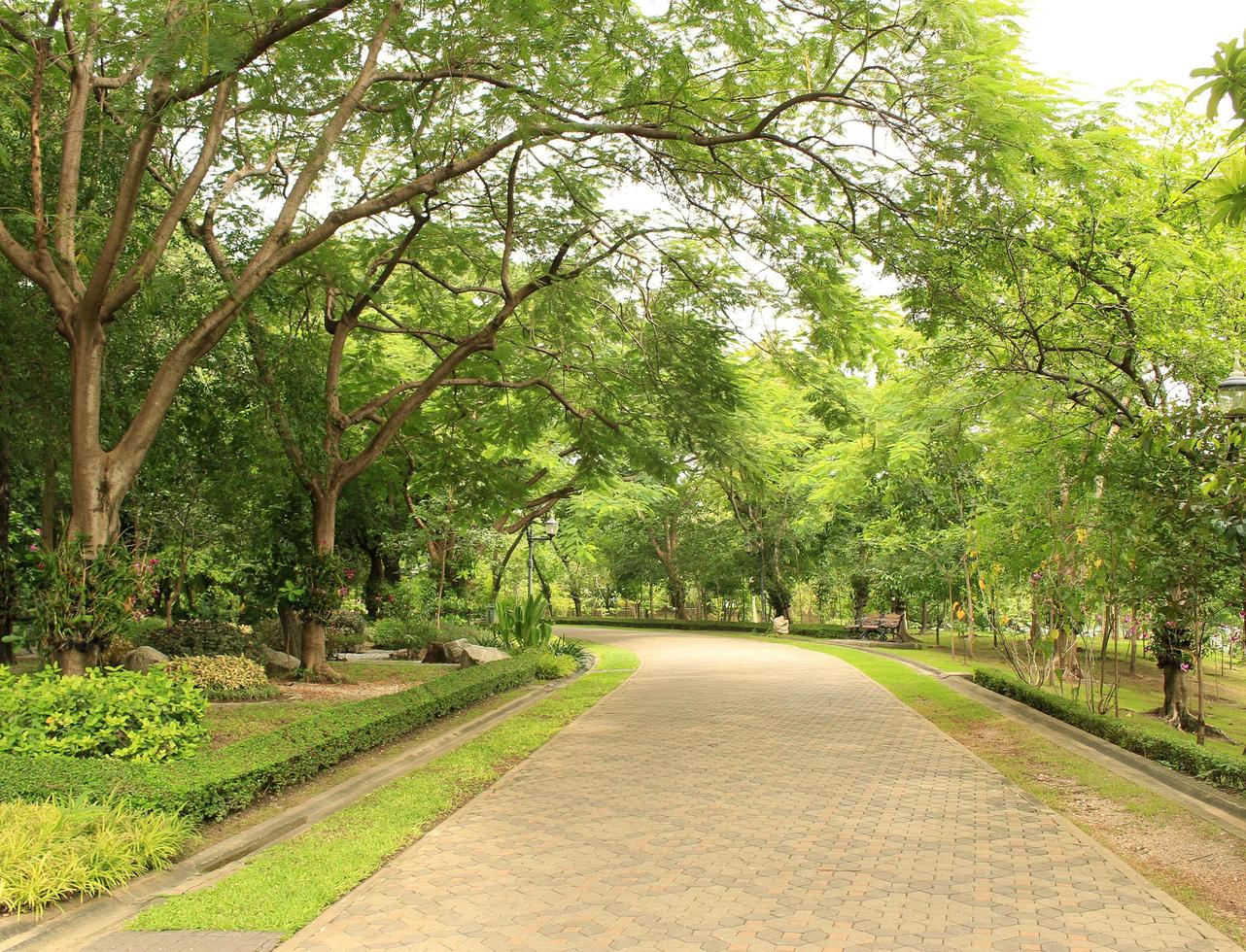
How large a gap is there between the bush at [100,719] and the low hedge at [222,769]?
0.29m

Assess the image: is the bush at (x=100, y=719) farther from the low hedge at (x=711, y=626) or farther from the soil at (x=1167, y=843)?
the low hedge at (x=711, y=626)

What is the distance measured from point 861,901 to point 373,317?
45.6 ft

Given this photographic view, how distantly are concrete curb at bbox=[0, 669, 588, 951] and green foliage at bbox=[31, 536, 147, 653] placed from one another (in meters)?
3.06

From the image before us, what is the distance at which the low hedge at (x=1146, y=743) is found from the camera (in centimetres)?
812

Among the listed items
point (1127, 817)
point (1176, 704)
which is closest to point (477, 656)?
point (1176, 704)

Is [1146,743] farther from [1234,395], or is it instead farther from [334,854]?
[334,854]

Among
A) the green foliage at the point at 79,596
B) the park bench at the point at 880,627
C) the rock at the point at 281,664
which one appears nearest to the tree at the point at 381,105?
the green foliage at the point at 79,596

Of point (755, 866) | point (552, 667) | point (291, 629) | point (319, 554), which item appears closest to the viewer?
point (755, 866)

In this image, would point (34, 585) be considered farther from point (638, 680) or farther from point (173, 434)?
point (638, 680)

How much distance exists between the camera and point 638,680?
60.5 ft

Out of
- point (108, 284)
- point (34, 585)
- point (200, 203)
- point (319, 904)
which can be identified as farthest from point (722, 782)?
point (200, 203)

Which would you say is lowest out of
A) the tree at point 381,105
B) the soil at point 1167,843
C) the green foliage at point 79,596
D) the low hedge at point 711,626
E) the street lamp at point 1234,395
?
the low hedge at point 711,626

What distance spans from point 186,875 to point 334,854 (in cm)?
89

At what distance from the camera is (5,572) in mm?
12562
